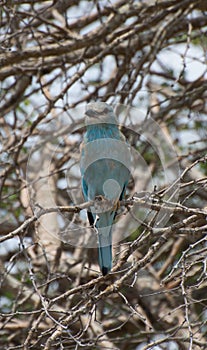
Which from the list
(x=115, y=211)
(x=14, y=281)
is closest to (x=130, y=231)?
(x=115, y=211)

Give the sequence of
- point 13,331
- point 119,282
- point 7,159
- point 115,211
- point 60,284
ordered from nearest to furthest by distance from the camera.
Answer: point 119,282, point 115,211, point 7,159, point 13,331, point 60,284

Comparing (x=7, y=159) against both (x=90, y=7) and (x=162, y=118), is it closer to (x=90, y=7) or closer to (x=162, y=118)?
(x=162, y=118)

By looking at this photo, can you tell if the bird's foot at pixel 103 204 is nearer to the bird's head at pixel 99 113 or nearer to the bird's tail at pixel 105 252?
the bird's tail at pixel 105 252

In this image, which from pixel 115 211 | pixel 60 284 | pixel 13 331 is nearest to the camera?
pixel 115 211

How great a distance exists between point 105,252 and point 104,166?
668mm

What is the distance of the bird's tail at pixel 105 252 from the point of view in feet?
14.4

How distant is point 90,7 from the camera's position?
21.8ft

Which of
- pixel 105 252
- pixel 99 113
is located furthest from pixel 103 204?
pixel 99 113

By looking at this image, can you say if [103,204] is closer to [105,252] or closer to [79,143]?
[105,252]

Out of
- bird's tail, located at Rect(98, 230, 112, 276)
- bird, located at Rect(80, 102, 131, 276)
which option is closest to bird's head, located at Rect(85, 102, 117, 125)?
bird, located at Rect(80, 102, 131, 276)

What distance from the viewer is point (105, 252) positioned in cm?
463

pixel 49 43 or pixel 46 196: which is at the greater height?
pixel 49 43

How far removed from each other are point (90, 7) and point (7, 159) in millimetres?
2131

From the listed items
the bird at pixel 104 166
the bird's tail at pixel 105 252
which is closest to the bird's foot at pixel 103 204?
the bird at pixel 104 166
